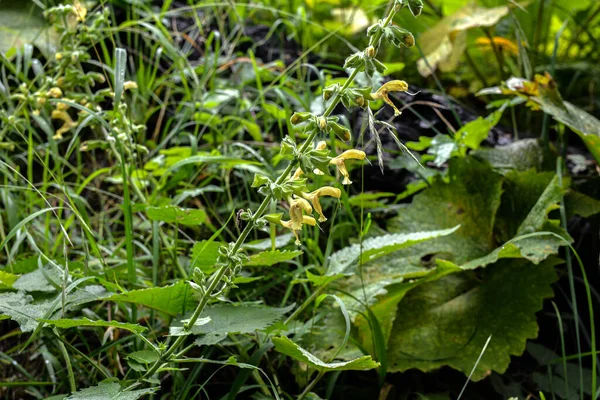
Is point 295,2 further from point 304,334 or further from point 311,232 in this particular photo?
point 304,334

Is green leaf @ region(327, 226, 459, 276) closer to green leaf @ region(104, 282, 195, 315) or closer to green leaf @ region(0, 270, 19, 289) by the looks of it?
green leaf @ region(104, 282, 195, 315)

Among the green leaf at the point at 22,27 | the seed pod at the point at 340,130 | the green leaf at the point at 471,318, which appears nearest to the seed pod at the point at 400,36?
the seed pod at the point at 340,130

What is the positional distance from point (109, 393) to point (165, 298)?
0.25 metres

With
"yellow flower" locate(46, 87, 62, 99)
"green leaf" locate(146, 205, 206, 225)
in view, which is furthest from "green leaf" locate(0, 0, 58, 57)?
"green leaf" locate(146, 205, 206, 225)

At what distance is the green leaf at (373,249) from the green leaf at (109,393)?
506mm

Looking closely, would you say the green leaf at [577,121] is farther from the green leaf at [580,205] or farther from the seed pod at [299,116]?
the seed pod at [299,116]

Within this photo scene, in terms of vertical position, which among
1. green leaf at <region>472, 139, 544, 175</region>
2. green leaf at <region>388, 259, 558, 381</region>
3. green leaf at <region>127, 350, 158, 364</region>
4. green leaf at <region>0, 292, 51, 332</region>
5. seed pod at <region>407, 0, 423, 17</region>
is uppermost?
seed pod at <region>407, 0, 423, 17</region>

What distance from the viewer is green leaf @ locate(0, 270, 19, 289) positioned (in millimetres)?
1200

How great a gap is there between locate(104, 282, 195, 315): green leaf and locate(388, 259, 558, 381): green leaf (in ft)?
1.73

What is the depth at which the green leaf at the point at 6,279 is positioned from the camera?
120 centimetres

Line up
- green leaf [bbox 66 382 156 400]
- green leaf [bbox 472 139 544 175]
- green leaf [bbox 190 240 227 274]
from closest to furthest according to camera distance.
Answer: green leaf [bbox 66 382 156 400] < green leaf [bbox 190 240 227 274] < green leaf [bbox 472 139 544 175]

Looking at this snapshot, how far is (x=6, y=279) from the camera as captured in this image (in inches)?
47.6

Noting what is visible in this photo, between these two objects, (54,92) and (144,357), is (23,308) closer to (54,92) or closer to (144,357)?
(144,357)

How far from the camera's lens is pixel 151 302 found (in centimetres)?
122
